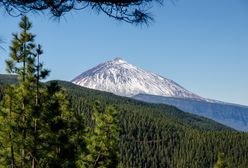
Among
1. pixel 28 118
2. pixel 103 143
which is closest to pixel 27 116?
pixel 28 118

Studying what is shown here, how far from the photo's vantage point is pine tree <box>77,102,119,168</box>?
1044 inches

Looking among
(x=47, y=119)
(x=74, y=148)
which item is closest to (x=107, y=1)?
(x=47, y=119)

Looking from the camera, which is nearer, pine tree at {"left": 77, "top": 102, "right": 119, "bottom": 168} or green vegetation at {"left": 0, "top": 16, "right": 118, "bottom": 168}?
green vegetation at {"left": 0, "top": 16, "right": 118, "bottom": 168}

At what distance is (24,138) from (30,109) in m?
1.37

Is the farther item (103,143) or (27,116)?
(103,143)

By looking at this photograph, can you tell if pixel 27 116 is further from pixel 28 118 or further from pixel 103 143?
pixel 103 143

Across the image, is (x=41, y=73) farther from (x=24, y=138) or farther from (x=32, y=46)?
(x=24, y=138)

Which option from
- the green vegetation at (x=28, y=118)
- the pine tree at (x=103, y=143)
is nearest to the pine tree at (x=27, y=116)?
the green vegetation at (x=28, y=118)

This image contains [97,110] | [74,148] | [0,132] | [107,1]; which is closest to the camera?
[107,1]

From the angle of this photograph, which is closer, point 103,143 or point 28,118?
point 28,118

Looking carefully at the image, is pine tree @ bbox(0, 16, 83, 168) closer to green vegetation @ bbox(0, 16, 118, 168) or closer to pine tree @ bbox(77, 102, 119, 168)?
green vegetation @ bbox(0, 16, 118, 168)

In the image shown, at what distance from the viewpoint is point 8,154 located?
21.7 meters

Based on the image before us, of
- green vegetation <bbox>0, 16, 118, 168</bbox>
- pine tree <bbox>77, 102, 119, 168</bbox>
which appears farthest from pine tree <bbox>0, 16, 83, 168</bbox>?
pine tree <bbox>77, 102, 119, 168</bbox>

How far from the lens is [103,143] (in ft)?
87.1
